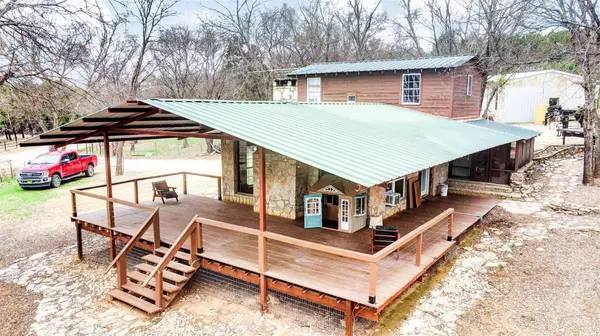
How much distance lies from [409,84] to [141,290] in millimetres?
14737

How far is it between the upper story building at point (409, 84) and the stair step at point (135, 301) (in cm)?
1432

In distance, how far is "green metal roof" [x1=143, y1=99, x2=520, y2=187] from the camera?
643 cm

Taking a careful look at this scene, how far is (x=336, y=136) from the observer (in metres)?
8.36

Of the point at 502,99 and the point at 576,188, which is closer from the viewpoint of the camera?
the point at 576,188

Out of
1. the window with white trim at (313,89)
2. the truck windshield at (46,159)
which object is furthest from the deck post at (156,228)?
the window with white trim at (313,89)

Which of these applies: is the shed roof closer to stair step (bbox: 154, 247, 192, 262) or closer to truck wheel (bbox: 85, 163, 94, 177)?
stair step (bbox: 154, 247, 192, 262)

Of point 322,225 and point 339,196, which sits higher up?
point 339,196

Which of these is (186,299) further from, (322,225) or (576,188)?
(576,188)

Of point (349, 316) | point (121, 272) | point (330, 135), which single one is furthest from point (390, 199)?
point (121, 272)

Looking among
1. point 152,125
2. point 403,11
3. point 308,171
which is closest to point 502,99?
point 403,11

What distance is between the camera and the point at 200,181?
800 inches

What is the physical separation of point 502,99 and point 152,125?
3130 centimetres

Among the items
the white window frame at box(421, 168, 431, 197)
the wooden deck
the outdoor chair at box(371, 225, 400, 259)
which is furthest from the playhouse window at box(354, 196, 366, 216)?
the white window frame at box(421, 168, 431, 197)

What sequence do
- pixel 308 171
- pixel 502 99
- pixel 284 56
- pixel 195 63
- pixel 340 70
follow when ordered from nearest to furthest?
1. pixel 308 171
2. pixel 340 70
3. pixel 195 63
4. pixel 502 99
5. pixel 284 56
